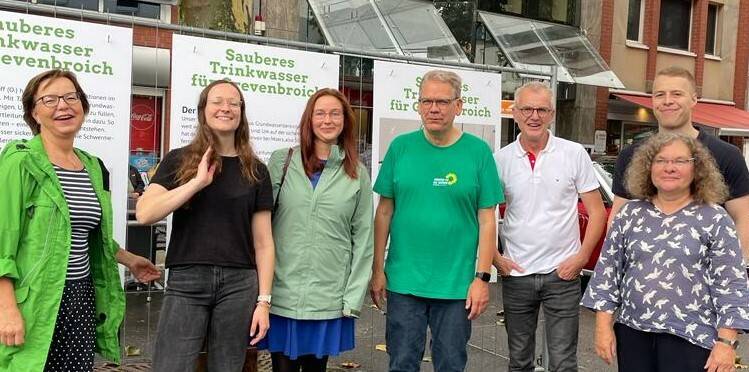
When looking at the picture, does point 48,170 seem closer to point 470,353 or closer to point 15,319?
point 15,319

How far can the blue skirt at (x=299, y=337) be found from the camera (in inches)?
132

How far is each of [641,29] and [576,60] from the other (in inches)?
167

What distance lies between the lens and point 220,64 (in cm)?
434

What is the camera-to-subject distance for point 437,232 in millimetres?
3625

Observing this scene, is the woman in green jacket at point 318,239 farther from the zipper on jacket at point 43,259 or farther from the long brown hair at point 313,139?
the zipper on jacket at point 43,259

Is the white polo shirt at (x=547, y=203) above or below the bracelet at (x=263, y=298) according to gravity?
above

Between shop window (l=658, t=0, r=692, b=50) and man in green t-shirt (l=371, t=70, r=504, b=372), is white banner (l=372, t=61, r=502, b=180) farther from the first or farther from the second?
shop window (l=658, t=0, r=692, b=50)

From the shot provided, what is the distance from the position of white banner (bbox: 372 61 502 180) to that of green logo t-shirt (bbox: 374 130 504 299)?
1.46 m

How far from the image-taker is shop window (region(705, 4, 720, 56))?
21625 mm

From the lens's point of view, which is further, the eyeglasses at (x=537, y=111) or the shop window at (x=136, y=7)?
the shop window at (x=136, y=7)

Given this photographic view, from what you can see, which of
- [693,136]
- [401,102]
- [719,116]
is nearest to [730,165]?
[693,136]

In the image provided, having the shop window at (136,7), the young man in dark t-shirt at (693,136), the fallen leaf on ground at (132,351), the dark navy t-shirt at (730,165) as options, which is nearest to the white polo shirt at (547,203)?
the young man in dark t-shirt at (693,136)

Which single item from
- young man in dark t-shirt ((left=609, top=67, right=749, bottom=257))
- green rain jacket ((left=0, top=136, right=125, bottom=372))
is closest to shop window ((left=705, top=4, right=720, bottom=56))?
young man in dark t-shirt ((left=609, top=67, right=749, bottom=257))

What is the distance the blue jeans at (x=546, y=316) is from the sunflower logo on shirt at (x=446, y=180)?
812mm
